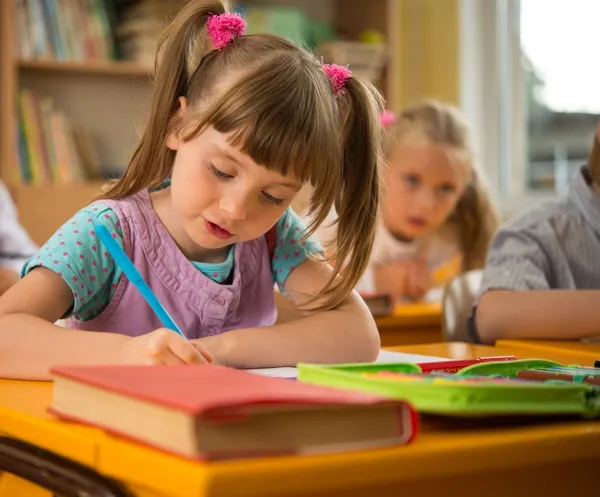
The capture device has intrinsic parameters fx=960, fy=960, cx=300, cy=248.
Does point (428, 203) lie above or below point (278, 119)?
below

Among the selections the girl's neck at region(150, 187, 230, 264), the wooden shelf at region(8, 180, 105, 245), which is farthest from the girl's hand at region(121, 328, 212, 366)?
the wooden shelf at region(8, 180, 105, 245)

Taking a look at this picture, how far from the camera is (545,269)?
5.61 ft

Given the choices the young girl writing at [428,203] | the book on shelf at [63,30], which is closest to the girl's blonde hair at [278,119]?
the young girl writing at [428,203]

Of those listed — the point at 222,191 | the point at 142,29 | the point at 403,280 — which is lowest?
the point at 403,280

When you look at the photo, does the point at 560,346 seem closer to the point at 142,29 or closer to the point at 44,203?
the point at 44,203

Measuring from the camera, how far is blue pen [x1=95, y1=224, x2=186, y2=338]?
1037 mm

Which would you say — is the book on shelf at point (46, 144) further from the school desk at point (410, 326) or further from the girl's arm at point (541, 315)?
the girl's arm at point (541, 315)

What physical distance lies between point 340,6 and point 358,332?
10.1 feet

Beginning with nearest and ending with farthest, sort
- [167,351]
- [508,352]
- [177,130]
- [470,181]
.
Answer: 1. [167,351]
2. [177,130]
3. [508,352]
4. [470,181]

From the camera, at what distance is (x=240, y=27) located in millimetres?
1258

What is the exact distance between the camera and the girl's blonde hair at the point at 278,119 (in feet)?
3.65

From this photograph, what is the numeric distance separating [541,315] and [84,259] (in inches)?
29.5

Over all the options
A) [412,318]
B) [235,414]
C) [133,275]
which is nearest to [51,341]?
[133,275]

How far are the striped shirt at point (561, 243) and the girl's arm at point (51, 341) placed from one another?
2.75ft
